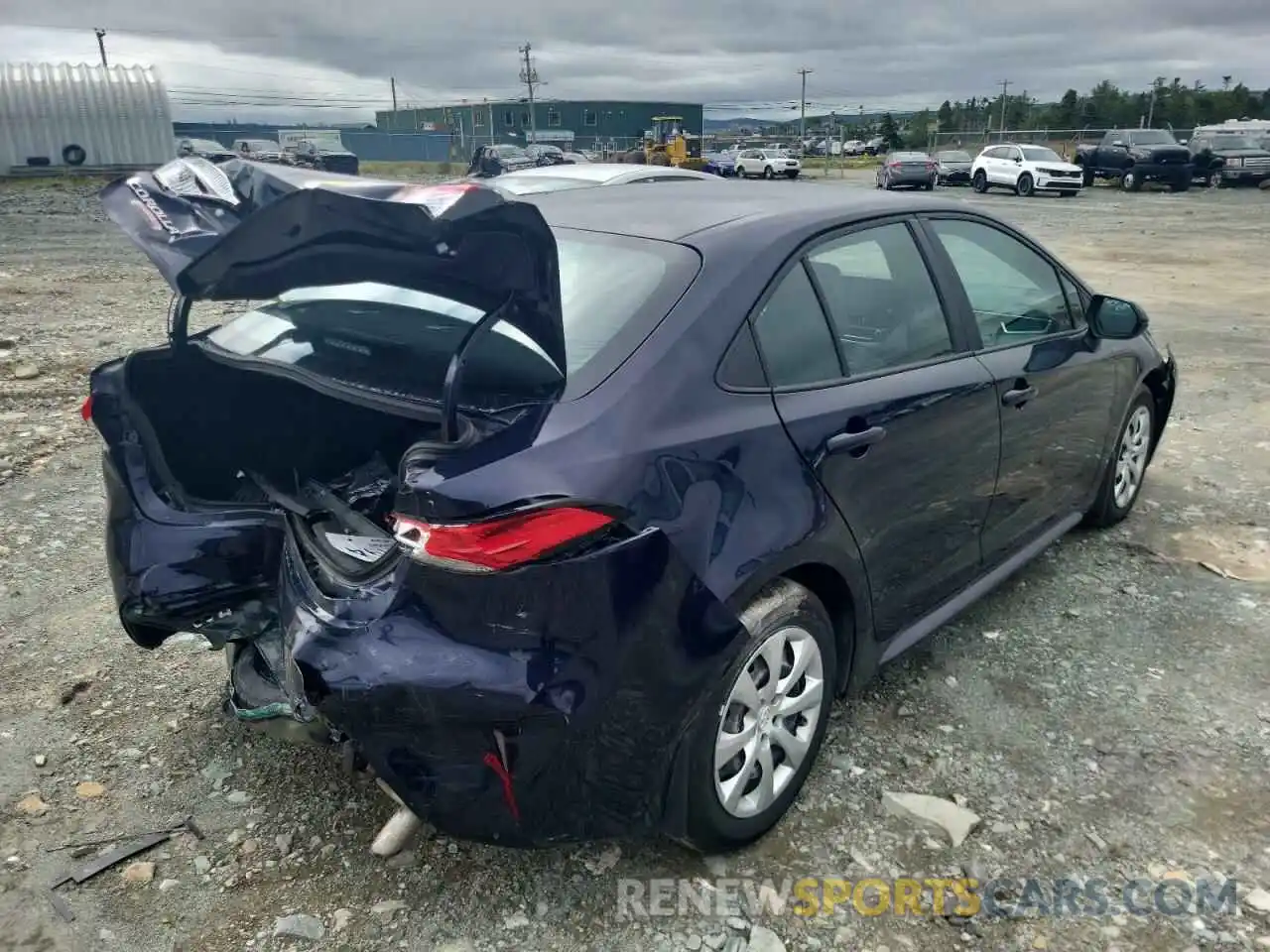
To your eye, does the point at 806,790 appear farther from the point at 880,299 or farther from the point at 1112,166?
the point at 1112,166

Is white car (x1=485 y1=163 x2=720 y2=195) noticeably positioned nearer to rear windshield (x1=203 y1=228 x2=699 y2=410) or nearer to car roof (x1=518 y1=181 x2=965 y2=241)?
car roof (x1=518 y1=181 x2=965 y2=241)

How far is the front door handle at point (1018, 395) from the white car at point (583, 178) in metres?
1.32

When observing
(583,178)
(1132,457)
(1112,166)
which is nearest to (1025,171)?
(1112,166)

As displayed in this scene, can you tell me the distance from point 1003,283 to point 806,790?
2.10m

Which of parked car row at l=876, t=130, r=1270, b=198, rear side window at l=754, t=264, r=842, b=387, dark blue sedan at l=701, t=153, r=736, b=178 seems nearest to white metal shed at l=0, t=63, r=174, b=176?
dark blue sedan at l=701, t=153, r=736, b=178

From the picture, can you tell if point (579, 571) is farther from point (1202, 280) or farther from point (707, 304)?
point (1202, 280)

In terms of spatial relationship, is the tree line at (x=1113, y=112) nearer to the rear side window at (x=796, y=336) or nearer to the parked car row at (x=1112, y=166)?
the parked car row at (x=1112, y=166)

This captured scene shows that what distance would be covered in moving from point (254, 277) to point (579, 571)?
1.24 metres

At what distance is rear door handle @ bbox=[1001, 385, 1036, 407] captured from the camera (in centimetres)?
337

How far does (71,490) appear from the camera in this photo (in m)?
5.09

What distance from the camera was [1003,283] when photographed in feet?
12.3

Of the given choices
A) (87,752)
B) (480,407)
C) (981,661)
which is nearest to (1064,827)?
(981,661)

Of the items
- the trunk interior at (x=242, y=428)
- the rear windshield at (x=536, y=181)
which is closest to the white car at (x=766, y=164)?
the rear windshield at (x=536, y=181)

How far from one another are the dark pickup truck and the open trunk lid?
32938 millimetres
